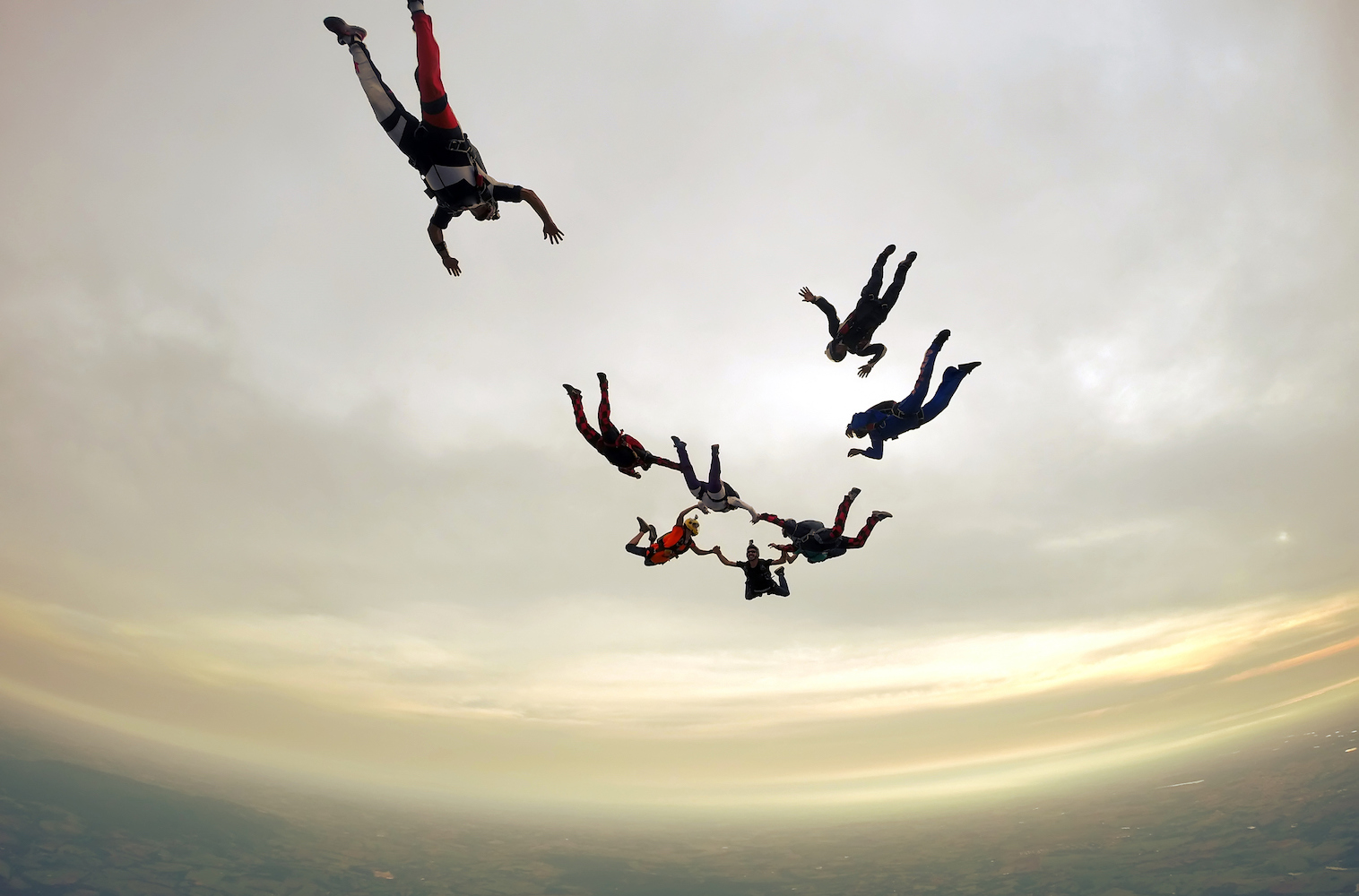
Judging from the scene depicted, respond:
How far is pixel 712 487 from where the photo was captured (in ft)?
39.7

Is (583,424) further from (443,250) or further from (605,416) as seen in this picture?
(443,250)

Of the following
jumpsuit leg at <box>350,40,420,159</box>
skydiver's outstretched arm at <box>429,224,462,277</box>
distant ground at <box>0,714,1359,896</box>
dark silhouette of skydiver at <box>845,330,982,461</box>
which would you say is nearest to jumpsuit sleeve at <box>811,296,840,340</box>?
dark silhouette of skydiver at <box>845,330,982,461</box>

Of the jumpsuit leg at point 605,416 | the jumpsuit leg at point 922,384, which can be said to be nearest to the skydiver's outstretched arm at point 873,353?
the jumpsuit leg at point 922,384

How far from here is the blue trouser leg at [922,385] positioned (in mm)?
11781

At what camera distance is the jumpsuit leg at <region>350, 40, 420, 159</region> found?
638 cm

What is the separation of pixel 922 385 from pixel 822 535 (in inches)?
166

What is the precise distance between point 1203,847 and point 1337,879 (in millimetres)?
54568

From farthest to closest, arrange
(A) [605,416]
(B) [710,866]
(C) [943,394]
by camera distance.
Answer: (B) [710,866] → (C) [943,394] → (A) [605,416]

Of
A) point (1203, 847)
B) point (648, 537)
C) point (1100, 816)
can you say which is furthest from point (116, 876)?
point (1100, 816)

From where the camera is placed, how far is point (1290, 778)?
6890 inches

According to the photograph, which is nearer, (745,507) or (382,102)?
(382,102)

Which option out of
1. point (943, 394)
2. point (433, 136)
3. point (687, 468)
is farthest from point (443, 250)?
point (943, 394)

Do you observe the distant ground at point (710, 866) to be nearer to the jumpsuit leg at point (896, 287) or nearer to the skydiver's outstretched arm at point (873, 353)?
the skydiver's outstretched arm at point (873, 353)

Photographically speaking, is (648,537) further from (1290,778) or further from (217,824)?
(1290,778)
